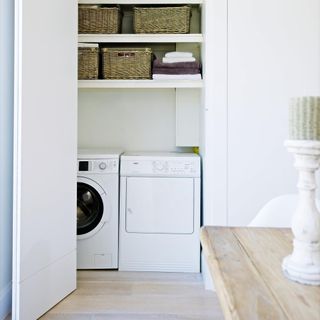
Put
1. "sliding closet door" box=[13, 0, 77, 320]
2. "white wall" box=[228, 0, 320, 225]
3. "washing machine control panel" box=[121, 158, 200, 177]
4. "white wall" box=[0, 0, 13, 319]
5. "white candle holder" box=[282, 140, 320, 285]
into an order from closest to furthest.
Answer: "white candle holder" box=[282, 140, 320, 285], "sliding closet door" box=[13, 0, 77, 320], "white wall" box=[0, 0, 13, 319], "white wall" box=[228, 0, 320, 225], "washing machine control panel" box=[121, 158, 200, 177]

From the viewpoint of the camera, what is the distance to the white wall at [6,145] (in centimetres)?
201

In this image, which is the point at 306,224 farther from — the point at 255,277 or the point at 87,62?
the point at 87,62

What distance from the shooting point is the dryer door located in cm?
279

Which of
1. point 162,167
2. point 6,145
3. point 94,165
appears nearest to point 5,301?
point 6,145

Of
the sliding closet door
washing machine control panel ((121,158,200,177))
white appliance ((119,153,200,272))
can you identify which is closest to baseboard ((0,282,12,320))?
the sliding closet door

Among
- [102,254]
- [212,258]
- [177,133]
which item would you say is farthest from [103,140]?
[212,258]

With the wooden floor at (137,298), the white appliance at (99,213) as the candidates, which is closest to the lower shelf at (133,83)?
the white appliance at (99,213)

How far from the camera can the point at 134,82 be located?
286cm

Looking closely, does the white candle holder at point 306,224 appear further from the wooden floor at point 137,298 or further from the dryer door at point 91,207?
the dryer door at point 91,207

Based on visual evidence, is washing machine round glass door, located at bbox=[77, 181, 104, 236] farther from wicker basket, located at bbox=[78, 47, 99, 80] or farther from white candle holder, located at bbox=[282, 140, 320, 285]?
white candle holder, located at bbox=[282, 140, 320, 285]

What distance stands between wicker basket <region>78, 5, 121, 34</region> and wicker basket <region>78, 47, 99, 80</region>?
16cm

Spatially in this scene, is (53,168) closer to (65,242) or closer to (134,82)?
(65,242)

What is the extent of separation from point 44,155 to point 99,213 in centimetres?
90

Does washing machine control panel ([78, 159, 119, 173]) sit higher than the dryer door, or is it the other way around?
washing machine control panel ([78, 159, 119, 173])
